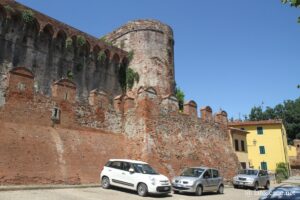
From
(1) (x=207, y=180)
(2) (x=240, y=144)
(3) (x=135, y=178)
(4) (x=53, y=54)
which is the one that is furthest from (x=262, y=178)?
(4) (x=53, y=54)

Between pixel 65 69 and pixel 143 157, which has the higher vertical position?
pixel 65 69

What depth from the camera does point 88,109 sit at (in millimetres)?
17891

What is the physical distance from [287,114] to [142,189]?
177 ft

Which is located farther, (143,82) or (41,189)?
(143,82)

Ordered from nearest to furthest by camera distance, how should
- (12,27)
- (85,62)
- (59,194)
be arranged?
(59,194) → (12,27) → (85,62)

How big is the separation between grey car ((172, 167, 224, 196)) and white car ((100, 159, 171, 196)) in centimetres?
159

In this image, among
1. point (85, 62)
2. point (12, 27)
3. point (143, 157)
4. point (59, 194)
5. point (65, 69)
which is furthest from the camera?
point (85, 62)

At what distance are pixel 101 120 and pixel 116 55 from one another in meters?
11.3

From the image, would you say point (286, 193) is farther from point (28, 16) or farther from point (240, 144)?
point (240, 144)

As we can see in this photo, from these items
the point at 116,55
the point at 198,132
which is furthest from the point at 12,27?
the point at 198,132

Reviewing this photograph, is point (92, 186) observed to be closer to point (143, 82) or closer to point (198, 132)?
point (198, 132)

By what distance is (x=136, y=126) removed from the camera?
753 inches

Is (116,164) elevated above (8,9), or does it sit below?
below

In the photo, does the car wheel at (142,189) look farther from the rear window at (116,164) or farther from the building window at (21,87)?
the building window at (21,87)
